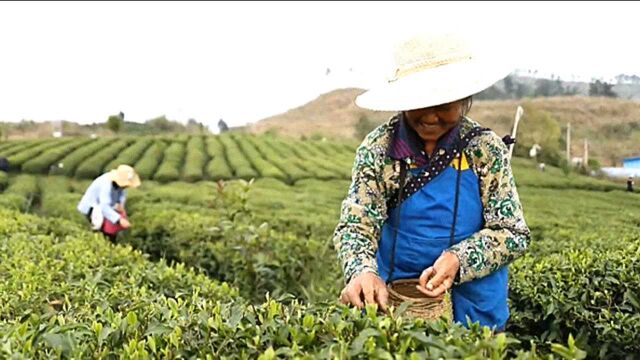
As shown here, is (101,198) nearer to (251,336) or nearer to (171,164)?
(171,164)

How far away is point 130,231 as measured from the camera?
272 inches

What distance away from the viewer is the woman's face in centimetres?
189

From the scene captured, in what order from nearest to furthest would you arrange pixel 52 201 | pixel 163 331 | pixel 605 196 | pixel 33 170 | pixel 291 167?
pixel 163 331 < pixel 605 196 < pixel 52 201 < pixel 33 170 < pixel 291 167

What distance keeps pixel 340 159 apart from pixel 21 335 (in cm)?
1135

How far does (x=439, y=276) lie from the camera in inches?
71.8

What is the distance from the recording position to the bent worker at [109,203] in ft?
21.7

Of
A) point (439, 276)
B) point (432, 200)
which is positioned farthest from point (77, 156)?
point (439, 276)

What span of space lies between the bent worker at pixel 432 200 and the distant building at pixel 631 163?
2.30 metres

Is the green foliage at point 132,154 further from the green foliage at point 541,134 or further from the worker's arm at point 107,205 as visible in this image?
the green foliage at point 541,134

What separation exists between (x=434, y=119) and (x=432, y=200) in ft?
0.64

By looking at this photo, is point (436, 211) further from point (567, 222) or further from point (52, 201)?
point (52, 201)


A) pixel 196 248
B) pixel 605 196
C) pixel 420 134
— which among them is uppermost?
pixel 420 134

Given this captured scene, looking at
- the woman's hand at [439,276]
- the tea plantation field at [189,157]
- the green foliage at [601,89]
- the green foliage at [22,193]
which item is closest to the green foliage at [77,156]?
the tea plantation field at [189,157]

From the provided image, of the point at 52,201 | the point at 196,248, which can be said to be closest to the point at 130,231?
the point at 196,248
